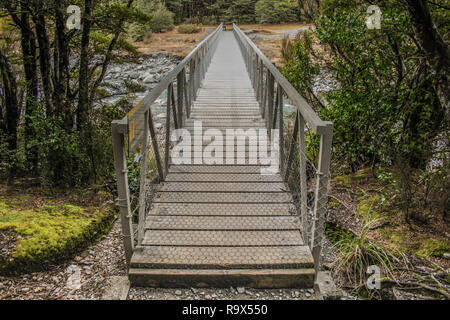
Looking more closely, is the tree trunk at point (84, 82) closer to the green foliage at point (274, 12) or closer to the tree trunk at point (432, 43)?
the tree trunk at point (432, 43)

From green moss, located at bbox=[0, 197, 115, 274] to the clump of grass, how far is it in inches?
86.2

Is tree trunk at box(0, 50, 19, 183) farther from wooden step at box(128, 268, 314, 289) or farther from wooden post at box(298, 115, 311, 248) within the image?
wooden post at box(298, 115, 311, 248)

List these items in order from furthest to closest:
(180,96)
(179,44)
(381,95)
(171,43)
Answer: (171,43), (179,44), (180,96), (381,95)

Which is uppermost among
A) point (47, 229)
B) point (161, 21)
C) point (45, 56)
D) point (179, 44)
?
point (161, 21)

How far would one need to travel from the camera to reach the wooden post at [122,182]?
7.66 ft

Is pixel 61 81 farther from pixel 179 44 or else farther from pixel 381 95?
pixel 179 44

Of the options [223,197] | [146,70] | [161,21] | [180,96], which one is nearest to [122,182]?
[223,197]

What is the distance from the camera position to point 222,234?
9.50ft

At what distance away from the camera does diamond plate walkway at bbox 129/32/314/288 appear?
8.14 ft

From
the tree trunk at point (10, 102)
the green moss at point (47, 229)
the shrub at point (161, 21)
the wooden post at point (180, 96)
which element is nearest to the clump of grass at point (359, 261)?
the green moss at point (47, 229)

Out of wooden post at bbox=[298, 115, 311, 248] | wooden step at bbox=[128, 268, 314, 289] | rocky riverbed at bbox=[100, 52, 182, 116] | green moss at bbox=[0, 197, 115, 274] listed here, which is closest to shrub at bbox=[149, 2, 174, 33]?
rocky riverbed at bbox=[100, 52, 182, 116]

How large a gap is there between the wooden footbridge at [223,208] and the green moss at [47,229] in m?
0.42

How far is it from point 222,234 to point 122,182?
0.97 m
